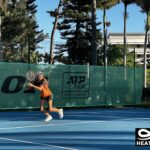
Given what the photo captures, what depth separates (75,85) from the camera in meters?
25.8

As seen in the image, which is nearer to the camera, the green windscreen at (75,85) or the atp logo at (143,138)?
the atp logo at (143,138)

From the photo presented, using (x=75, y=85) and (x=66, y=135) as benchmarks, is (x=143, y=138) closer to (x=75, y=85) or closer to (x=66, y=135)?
(x=66, y=135)

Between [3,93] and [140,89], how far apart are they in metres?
8.98

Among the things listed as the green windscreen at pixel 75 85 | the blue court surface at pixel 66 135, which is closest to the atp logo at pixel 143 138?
the blue court surface at pixel 66 135

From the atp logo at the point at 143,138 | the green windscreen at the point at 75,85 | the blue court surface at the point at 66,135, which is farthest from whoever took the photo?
the green windscreen at the point at 75,85

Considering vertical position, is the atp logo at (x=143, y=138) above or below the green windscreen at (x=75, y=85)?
below

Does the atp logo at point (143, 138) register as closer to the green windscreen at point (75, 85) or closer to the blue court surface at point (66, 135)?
the blue court surface at point (66, 135)

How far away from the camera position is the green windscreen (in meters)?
23.5

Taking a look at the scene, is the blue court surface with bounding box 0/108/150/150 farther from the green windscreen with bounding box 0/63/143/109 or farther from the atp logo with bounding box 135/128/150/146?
the green windscreen with bounding box 0/63/143/109

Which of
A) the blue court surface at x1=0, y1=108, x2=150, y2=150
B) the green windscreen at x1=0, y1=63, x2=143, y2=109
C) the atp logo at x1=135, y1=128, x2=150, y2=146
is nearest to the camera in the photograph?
the atp logo at x1=135, y1=128, x2=150, y2=146

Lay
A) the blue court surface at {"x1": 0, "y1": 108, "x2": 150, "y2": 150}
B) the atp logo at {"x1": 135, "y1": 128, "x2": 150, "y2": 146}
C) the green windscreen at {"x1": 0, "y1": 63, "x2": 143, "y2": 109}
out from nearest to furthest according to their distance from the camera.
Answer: the atp logo at {"x1": 135, "y1": 128, "x2": 150, "y2": 146} < the blue court surface at {"x1": 0, "y1": 108, "x2": 150, "y2": 150} < the green windscreen at {"x1": 0, "y1": 63, "x2": 143, "y2": 109}

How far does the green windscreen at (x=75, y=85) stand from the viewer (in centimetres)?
2353

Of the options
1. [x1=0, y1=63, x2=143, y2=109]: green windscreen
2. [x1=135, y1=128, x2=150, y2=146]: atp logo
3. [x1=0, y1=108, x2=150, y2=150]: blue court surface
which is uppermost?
[x1=0, y1=63, x2=143, y2=109]: green windscreen

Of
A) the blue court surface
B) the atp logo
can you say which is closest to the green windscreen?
the blue court surface
